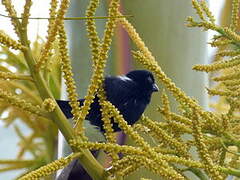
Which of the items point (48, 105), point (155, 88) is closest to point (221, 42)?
point (155, 88)

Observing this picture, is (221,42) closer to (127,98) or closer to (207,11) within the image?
(207,11)

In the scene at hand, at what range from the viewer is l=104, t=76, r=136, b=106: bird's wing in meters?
0.48

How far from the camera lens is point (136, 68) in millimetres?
584

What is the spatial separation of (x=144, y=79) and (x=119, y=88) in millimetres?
59

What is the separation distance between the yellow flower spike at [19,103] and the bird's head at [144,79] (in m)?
0.23

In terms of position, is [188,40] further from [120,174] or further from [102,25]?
[120,174]

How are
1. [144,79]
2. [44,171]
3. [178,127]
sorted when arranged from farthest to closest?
[144,79]
[178,127]
[44,171]

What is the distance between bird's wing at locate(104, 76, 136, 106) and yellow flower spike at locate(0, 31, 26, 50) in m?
0.14

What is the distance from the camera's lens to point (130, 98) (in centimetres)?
58

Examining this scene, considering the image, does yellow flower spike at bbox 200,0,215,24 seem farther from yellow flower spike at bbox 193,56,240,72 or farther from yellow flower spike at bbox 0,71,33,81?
yellow flower spike at bbox 0,71,33,81

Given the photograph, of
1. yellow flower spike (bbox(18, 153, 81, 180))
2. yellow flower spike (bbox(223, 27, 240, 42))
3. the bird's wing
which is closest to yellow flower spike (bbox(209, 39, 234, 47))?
yellow flower spike (bbox(223, 27, 240, 42))

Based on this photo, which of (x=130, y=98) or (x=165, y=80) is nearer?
(x=165, y=80)

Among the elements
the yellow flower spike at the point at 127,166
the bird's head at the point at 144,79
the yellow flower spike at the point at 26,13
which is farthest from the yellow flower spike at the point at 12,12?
the bird's head at the point at 144,79

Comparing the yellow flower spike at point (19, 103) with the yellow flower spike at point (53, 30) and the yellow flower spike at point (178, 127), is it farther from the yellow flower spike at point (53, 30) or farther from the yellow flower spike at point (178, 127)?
the yellow flower spike at point (178, 127)
